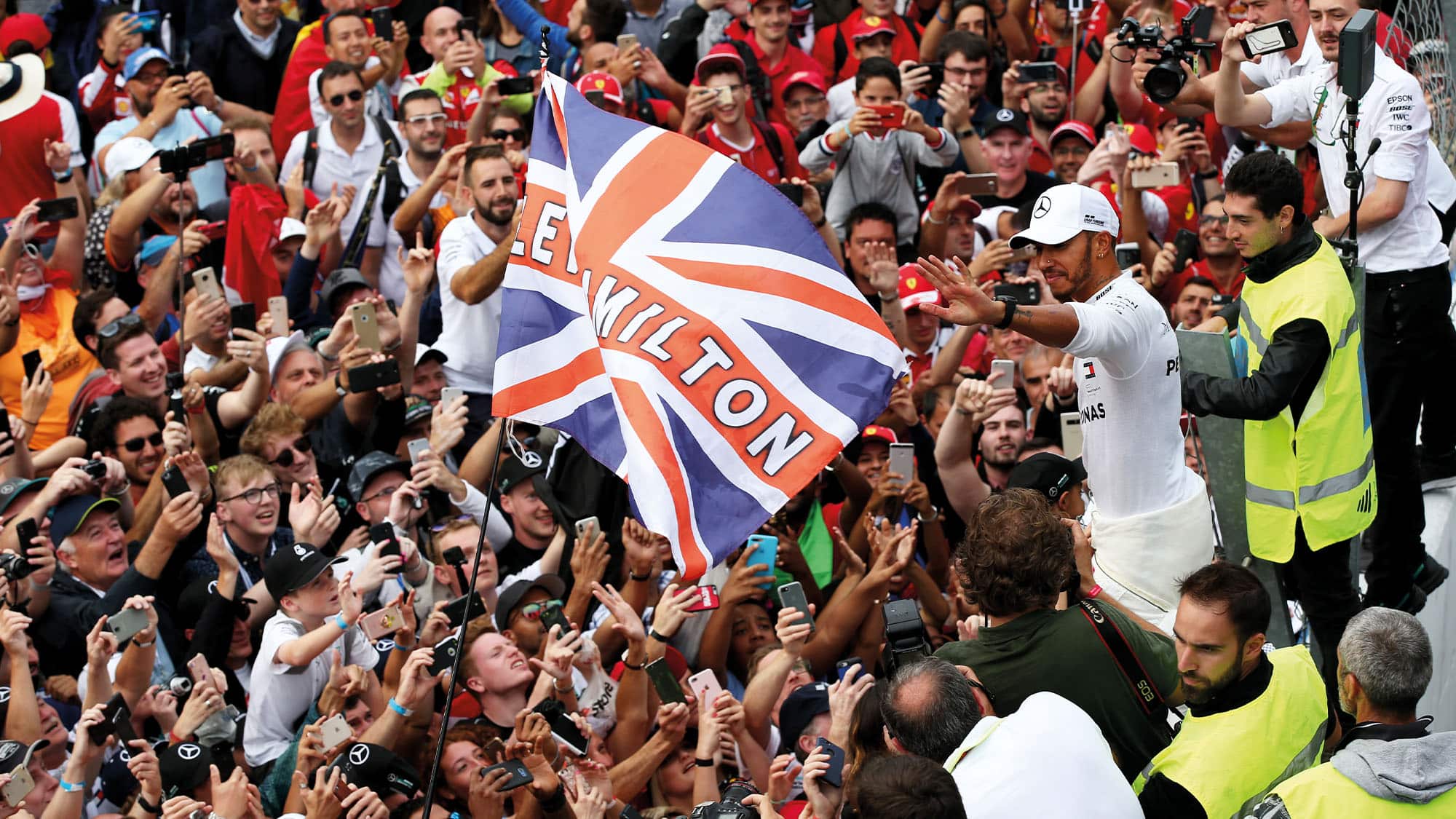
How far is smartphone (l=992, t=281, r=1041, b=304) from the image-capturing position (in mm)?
7873

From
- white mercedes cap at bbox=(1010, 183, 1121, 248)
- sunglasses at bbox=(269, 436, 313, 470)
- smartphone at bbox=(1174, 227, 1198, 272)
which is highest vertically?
white mercedes cap at bbox=(1010, 183, 1121, 248)

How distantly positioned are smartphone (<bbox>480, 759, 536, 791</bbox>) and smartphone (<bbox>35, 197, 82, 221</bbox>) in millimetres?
4869

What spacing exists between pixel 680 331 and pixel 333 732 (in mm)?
2097

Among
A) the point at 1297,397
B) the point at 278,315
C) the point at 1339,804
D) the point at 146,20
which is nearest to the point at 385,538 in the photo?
the point at 278,315

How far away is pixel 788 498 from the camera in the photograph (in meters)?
5.19

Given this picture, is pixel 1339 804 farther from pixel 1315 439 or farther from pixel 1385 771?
pixel 1315 439

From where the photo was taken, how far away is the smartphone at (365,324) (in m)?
8.60

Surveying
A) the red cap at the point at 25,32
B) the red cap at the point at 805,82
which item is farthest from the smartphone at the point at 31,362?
the red cap at the point at 805,82

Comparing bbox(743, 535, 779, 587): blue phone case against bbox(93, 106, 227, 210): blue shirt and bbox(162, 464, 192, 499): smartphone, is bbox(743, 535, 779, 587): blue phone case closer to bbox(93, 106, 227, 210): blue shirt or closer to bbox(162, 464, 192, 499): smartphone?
bbox(162, 464, 192, 499): smartphone

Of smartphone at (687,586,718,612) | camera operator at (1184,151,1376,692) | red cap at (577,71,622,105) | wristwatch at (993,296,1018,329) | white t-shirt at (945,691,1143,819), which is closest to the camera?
white t-shirt at (945,691,1143,819)

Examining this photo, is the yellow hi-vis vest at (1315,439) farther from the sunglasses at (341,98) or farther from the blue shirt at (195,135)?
the blue shirt at (195,135)

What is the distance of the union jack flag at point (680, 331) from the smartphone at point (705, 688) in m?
1.18

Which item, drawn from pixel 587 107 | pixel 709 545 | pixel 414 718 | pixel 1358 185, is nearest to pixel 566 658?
pixel 414 718

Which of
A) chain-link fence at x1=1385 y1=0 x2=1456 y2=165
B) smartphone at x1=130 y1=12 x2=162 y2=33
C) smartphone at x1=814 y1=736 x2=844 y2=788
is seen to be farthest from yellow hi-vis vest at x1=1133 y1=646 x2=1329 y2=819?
smartphone at x1=130 y1=12 x2=162 y2=33
